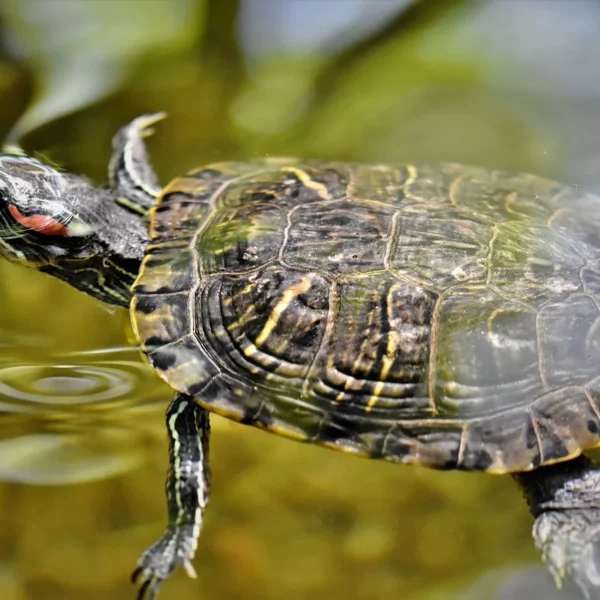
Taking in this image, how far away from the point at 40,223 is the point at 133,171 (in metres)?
0.89

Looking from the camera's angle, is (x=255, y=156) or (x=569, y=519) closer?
(x=569, y=519)

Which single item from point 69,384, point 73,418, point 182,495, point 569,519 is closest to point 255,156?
point 69,384

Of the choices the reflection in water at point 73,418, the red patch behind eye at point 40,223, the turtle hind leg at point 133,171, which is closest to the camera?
the red patch behind eye at point 40,223

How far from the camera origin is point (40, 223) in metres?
3.07

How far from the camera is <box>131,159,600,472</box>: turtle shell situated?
253cm

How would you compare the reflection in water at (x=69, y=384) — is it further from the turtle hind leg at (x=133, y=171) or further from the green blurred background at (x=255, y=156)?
the turtle hind leg at (x=133, y=171)

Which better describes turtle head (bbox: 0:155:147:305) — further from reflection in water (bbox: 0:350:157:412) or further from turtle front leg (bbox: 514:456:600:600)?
turtle front leg (bbox: 514:456:600:600)

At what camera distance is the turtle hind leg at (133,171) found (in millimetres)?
3615

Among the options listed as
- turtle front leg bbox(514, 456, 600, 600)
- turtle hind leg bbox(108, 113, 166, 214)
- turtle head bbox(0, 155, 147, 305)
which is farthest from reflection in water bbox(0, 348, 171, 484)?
turtle front leg bbox(514, 456, 600, 600)

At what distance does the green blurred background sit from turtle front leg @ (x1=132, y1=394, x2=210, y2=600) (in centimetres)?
45

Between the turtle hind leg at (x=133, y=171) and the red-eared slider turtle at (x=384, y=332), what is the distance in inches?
22.0

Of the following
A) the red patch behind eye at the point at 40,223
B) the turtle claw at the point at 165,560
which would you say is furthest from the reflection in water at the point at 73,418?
the red patch behind eye at the point at 40,223

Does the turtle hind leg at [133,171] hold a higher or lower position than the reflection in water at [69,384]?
higher

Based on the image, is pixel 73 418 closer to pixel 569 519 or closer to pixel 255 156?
pixel 255 156
